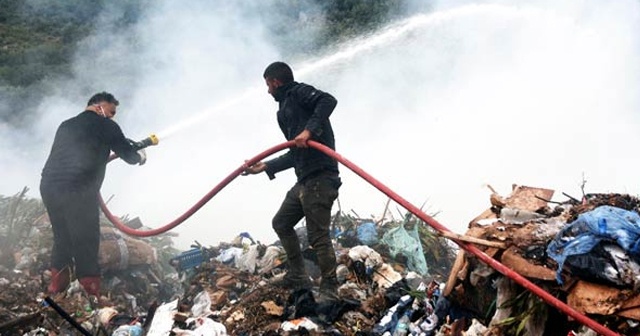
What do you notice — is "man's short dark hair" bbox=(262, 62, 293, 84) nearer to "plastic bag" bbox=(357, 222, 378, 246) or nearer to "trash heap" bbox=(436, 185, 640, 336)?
"trash heap" bbox=(436, 185, 640, 336)

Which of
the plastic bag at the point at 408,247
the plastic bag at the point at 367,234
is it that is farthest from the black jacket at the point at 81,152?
the plastic bag at the point at 408,247

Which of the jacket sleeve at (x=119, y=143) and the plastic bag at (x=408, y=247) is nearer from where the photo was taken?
the jacket sleeve at (x=119, y=143)

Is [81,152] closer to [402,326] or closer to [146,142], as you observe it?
[146,142]

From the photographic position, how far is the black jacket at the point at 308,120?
168 inches

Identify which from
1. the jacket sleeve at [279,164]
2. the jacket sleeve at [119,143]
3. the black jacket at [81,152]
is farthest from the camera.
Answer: the jacket sleeve at [119,143]

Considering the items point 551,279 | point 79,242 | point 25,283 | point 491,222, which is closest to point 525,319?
point 551,279

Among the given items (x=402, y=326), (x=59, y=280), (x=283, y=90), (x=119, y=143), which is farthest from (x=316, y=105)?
(x=59, y=280)

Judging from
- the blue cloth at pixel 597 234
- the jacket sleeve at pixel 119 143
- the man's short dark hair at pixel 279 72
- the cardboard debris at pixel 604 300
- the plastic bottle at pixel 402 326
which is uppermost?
the jacket sleeve at pixel 119 143

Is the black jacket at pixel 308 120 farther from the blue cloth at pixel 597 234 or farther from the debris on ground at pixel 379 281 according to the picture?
the blue cloth at pixel 597 234

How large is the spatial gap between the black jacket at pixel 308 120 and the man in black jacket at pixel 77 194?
6.99ft

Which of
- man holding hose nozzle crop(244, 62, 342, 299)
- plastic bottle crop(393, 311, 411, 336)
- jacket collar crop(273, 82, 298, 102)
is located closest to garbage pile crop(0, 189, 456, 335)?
plastic bottle crop(393, 311, 411, 336)

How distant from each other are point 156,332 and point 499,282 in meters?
2.55

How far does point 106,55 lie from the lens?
69.5ft

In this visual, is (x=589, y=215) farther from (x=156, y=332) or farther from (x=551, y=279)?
(x=156, y=332)
